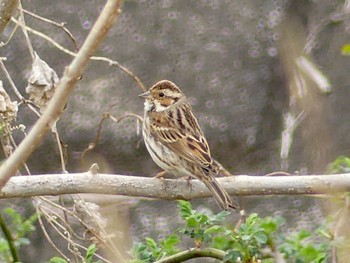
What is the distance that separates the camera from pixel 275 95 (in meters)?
5.21

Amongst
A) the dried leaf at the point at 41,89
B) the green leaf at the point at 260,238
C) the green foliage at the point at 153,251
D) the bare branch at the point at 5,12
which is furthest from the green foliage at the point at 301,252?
the bare branch at the point at 5,12

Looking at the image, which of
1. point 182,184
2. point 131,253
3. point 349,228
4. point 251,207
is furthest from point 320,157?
point 251,207

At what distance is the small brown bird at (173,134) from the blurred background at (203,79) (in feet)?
1.35

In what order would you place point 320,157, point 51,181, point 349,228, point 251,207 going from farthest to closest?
point 251,207 → point 51,181 → point 349,228 → point 320,157

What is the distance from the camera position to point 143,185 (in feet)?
11.0

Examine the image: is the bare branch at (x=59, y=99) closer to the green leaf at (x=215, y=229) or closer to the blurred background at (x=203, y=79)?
the green leaf at (x=215, y=229)

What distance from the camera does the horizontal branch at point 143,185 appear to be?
3.20 meters

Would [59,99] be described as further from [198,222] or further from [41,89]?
[41,89]

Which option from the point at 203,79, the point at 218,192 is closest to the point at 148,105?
the point at 203,79

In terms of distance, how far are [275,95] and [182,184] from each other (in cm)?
160

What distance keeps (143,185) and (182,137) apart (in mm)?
1264

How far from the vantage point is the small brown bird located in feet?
14.1

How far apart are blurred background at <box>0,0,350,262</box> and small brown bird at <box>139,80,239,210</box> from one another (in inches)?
16.2

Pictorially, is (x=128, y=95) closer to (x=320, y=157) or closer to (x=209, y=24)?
(x=209, y=24)
